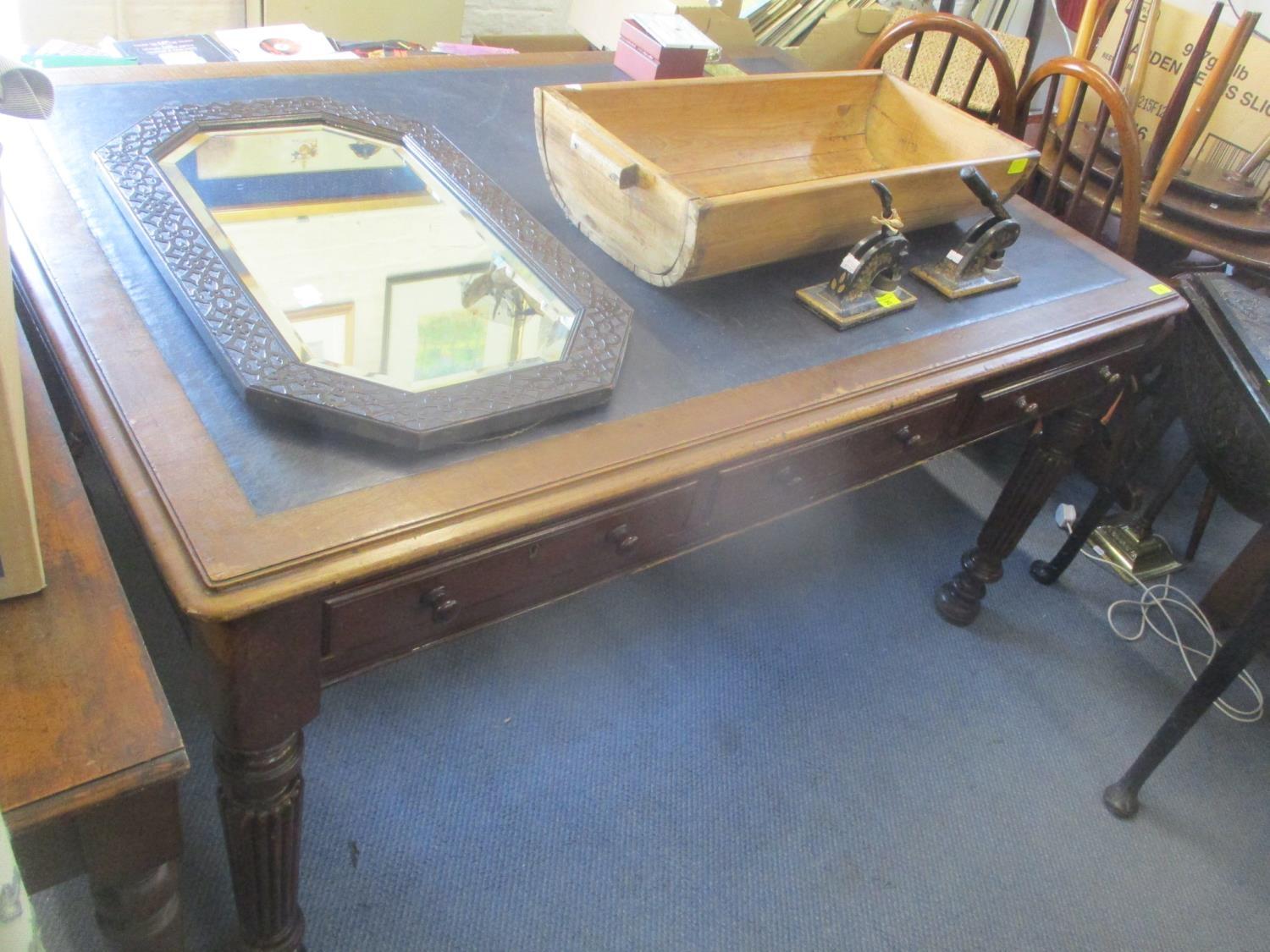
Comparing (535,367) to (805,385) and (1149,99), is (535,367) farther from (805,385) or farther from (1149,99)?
(1149,99)

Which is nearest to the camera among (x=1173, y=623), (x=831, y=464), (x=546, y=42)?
(x=831, y=464)

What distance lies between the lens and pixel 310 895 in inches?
45.6

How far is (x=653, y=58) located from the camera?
1.50m

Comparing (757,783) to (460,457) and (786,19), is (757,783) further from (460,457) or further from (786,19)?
(786,19)

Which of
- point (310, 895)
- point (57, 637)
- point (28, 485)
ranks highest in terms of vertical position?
point (28, 485)

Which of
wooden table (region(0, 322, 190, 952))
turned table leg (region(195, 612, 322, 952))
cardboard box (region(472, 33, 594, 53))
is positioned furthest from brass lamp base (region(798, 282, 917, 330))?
cardboard box (region(472, 33, 594, 53))

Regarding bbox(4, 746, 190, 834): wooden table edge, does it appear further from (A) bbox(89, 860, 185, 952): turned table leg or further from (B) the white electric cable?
(B) the white electric cable

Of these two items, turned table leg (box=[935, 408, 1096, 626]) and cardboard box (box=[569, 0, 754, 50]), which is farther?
cardboard box (box=[569, 0, 754, 50])

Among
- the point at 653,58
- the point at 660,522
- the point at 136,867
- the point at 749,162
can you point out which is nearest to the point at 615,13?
the point at 653,58

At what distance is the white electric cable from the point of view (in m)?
1.70

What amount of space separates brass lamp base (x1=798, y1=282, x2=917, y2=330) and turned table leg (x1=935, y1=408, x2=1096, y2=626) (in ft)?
1.38

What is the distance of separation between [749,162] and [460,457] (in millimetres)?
754

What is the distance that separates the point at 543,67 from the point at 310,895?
1.25m

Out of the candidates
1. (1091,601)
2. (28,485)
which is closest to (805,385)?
(28,485)
